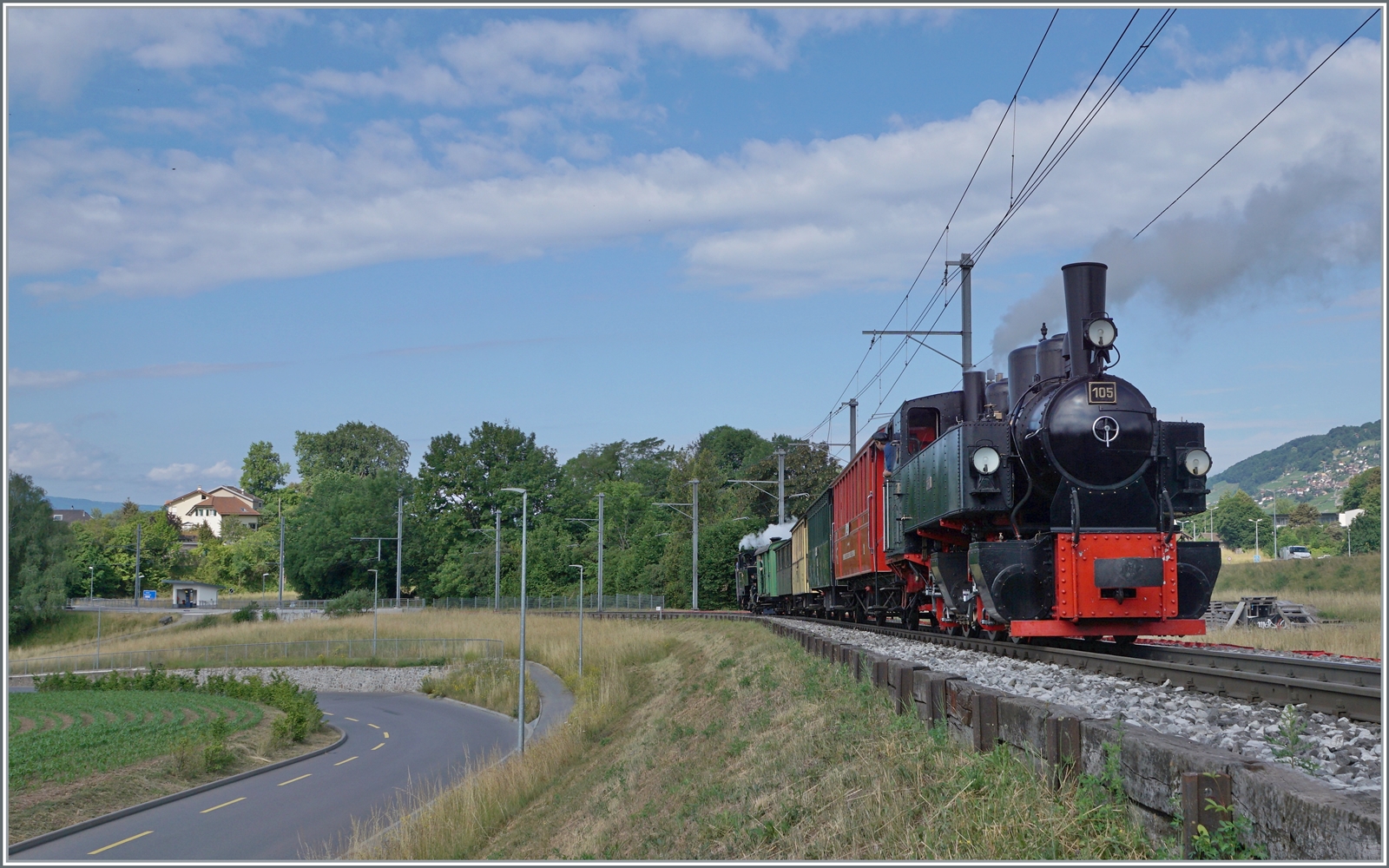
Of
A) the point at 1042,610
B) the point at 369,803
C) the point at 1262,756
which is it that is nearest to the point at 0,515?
the point at 1262,756

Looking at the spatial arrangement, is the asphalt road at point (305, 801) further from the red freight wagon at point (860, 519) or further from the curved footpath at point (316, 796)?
the red freight wagon at point (860, 519)

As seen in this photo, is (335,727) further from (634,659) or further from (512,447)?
(512,447)

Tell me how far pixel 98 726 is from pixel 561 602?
48097mm

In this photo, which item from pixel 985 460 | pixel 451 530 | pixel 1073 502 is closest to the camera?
pixel 1073 502

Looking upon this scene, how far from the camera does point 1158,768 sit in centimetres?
512

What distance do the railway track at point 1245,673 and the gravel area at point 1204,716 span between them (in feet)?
0.56

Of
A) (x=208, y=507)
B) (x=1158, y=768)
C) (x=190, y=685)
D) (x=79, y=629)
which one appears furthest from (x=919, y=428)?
(x=208, y=507)

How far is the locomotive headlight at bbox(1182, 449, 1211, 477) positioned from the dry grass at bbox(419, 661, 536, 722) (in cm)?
3813

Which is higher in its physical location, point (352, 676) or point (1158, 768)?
point (1158, 768)

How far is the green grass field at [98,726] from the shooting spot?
105 ft

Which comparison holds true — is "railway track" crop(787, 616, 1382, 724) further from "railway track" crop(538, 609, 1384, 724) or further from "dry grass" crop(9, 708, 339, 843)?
"dry grass" crop(9, 708, 339, 843)

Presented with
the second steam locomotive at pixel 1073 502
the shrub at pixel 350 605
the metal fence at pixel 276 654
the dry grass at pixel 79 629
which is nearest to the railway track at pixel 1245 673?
the second steam locomotive at pixel 1073 502

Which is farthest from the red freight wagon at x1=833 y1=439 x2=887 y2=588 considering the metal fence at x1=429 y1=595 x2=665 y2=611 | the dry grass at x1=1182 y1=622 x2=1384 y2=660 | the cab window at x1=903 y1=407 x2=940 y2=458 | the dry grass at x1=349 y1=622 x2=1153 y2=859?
the metal fence at x1=429 y1=595 x2=665 y2=611

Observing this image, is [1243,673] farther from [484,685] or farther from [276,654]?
[276,654]
